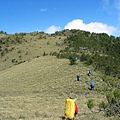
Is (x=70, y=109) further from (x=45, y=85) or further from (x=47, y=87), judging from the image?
(x=45, y=85)

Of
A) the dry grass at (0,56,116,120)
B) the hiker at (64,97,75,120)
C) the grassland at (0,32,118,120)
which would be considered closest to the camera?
the hiker at (64,97,75,120)

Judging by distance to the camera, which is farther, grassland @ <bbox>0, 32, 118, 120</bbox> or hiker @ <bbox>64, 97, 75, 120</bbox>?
grassland @ <bbox>0, 32, 118, 120</bbox>

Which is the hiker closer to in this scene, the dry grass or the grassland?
the grassland

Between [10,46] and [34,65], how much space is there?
22.0 m

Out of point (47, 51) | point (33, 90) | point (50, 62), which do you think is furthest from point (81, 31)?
point (33, 90)

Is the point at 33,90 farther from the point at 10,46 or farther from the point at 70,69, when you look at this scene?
the point at 10,46

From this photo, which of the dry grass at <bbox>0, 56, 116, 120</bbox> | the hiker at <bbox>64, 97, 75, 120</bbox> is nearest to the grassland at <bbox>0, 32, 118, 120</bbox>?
the dry grass at <bbox>0, 56, 116, 120</bbox>

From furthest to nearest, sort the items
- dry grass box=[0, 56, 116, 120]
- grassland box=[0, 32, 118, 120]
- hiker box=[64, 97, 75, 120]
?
dry grass box=[0, 56, 116, 120], grassland box=[0, 32, 118, 120], hiker box=[64, 97, 75, 120]

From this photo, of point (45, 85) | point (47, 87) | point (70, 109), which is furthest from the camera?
point (45, 85)

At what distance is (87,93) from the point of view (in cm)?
2781

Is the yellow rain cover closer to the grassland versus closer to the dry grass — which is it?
the grassland

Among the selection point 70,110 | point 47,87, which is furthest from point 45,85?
point 70,110

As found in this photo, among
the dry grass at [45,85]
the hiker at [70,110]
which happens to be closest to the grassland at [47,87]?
the dry grass at [45,85]

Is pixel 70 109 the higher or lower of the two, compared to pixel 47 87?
lower
